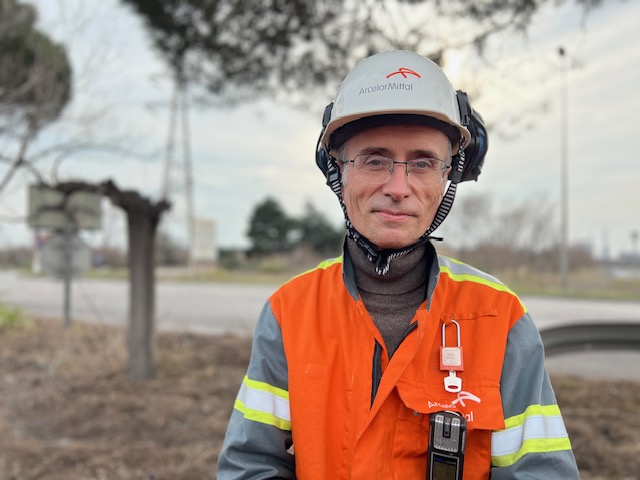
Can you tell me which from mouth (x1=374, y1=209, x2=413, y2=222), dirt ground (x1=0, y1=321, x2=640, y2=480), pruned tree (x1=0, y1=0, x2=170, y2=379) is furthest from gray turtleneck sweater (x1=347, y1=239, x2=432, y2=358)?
pruned tree (x1=0, y1=0, x2=170, y2=379)

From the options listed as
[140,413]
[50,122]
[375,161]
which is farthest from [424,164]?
[50,122]

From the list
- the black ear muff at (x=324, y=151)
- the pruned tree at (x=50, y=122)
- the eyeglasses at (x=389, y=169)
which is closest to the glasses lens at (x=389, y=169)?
the eyeglasses at (x=389, y=169)

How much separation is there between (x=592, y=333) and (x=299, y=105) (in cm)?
373

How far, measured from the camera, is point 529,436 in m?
1.55

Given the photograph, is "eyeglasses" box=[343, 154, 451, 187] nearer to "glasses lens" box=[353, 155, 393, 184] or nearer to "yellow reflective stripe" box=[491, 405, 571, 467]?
"glasses lens" box=[353, 155, 393, 184]

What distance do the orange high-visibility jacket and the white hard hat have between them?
17.1 inches

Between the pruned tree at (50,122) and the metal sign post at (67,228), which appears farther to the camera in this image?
the metal sign post at (67,228)

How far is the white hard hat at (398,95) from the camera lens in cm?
168

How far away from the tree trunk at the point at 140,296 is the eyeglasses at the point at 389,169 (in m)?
5.19

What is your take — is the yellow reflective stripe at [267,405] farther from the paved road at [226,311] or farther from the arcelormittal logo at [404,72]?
the paved road at [226,311]

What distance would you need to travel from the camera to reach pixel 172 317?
13.2m

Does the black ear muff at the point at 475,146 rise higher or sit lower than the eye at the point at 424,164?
higher

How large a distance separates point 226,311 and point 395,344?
13056mm

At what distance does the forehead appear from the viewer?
5.60ft
